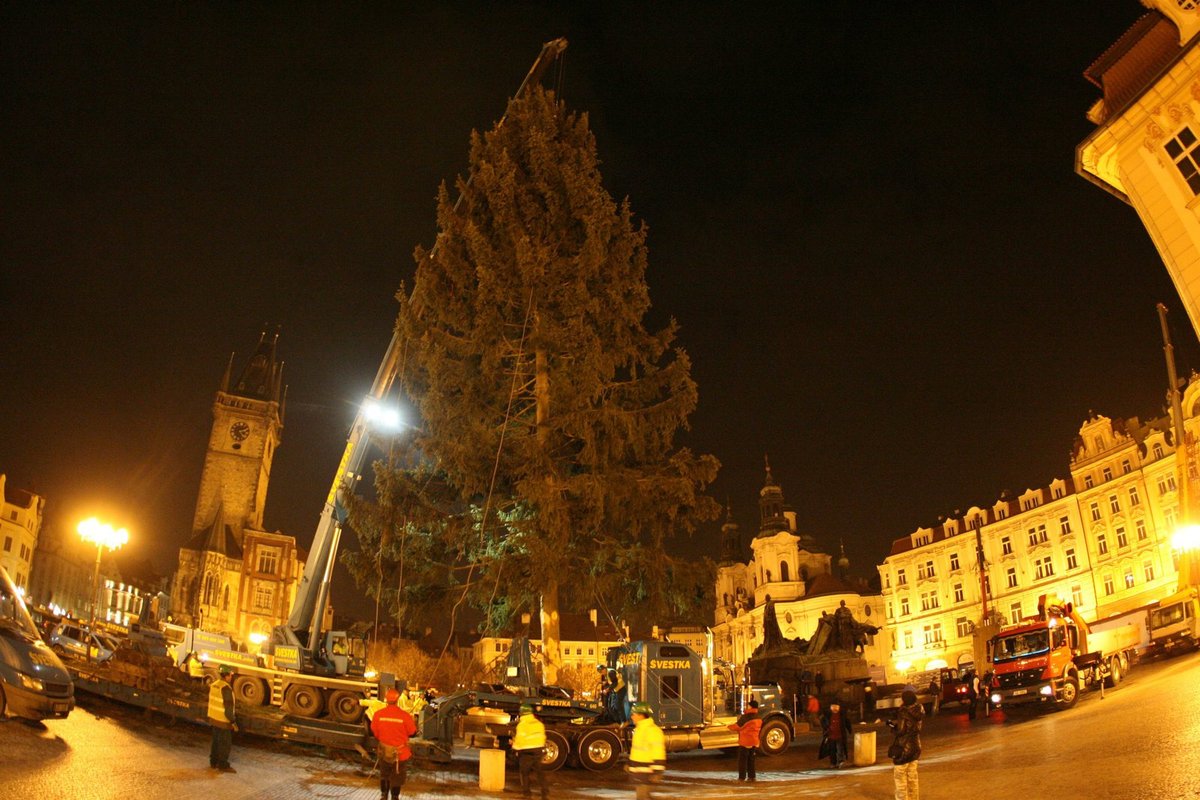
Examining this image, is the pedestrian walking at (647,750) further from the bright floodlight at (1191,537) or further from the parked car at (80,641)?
the bright floodlight at (1191,537)

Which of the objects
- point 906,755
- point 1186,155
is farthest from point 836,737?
point 1186,155

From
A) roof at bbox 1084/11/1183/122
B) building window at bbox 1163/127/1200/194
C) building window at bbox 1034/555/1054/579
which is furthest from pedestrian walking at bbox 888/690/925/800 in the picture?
building window at bbox 1034/555/1054/579

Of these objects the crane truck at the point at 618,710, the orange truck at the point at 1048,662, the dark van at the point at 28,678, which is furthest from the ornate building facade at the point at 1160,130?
the dark van at the point at 28,678

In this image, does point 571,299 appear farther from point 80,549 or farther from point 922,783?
point 80,549

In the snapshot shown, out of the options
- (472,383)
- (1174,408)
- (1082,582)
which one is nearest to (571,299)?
(472,383)

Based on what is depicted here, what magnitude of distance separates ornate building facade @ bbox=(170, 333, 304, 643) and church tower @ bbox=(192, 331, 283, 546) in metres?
0.11

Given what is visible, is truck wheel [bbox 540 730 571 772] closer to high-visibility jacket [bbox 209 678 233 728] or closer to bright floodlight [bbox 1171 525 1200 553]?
high-visibility jacket [bbox 209 678 233 728]

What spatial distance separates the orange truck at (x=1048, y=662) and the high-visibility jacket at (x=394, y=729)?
703 inches

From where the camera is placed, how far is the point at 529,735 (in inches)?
496

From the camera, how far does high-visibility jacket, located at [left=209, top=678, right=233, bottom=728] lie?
12984 mm

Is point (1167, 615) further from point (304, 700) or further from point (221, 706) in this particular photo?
point (221, 706)

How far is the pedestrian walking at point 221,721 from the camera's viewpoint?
12992mm

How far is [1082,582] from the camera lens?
56.2m

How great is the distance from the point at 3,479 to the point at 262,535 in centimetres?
2791
